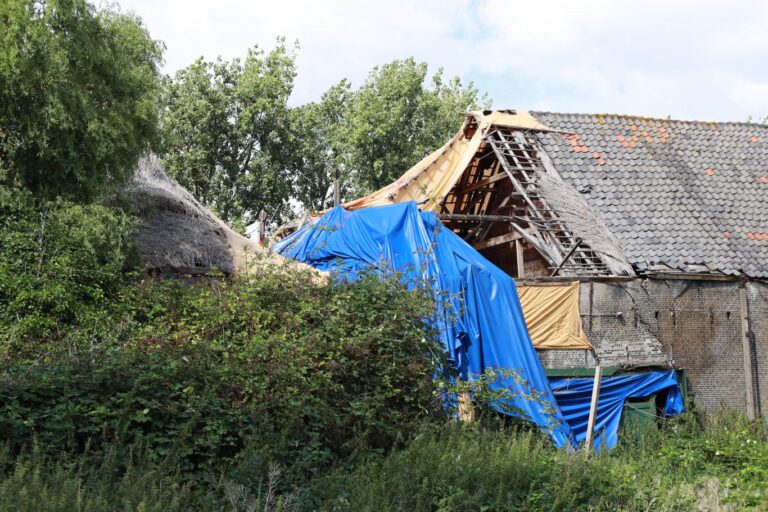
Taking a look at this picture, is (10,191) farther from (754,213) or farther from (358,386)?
(754,213)

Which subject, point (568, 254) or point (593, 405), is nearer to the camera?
point (593, 405)

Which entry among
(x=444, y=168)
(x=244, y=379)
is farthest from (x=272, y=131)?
(x=244, y=379)

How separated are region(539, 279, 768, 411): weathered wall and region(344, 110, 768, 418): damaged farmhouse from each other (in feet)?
0.07

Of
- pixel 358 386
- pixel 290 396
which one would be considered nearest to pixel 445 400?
pixel 358 386

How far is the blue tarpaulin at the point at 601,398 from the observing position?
13.1 m

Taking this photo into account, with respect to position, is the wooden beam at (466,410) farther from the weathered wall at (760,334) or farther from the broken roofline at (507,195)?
the weathered wall at (760,334)

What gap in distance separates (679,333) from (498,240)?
13.8 feet

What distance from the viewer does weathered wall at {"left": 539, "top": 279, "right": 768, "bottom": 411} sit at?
46.0 feet

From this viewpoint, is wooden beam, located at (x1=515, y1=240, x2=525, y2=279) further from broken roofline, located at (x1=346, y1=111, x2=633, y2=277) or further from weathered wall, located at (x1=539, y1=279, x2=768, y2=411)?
weathered wall, located at (x1=539, y1=279, x2=768, y2=411)

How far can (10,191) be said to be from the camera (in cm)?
1134

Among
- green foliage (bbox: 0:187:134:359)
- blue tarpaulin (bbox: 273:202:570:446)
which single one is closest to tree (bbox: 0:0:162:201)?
green foliage (bbox: 0:187:134:359)

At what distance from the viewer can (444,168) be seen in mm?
17281

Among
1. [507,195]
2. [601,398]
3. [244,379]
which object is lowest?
[601,398]

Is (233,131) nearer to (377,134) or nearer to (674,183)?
(377,134)
